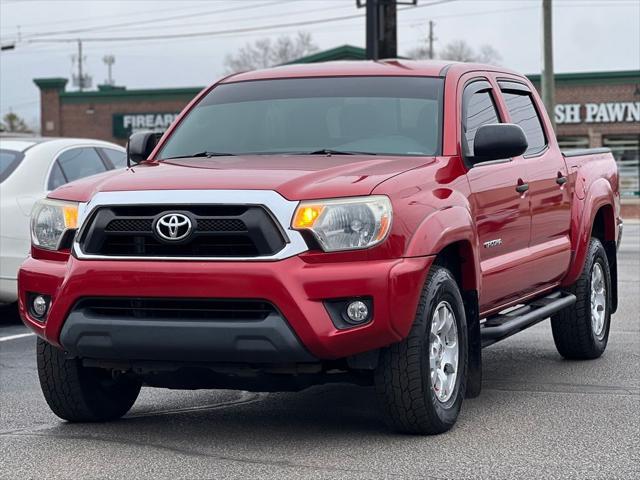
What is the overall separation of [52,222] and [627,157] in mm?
43706

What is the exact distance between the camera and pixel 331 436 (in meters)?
6.38

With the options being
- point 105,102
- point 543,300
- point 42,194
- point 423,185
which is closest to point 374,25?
point 42,194

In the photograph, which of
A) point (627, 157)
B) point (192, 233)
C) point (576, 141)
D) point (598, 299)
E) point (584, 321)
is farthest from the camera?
point (576, 141)

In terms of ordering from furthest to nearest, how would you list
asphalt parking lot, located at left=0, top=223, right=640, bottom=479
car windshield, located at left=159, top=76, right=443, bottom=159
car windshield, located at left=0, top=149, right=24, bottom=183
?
car windshield, located at left=0, top=149, right=24, bottom=183
car windshield, located at left=159, top=76, right=443, bottom=159
asphalt parking lot, located at left=0, top=223, right=640, bottom=479

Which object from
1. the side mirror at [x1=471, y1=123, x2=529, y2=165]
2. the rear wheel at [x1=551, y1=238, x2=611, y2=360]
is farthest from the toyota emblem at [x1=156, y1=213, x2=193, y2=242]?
the rear wheel at [x1=551, y1=238, x2=611, y2=360]

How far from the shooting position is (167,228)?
5.94 m

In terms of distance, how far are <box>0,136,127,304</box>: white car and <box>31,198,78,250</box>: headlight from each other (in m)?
4.39

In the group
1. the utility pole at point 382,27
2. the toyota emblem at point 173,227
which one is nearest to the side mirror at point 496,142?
the toyota emblem at point 173,227

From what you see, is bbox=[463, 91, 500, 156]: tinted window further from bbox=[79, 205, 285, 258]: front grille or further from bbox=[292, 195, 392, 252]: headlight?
bbox=[79, 205, 285, 258]: front grille

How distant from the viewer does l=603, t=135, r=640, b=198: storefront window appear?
4709cm

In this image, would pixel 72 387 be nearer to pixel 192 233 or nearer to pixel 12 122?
pixel 192 233

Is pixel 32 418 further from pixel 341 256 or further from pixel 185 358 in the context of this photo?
pixel 341 256

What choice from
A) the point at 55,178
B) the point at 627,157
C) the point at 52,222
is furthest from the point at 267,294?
the point at 627,157

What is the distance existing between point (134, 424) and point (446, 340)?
1641 millimetres
